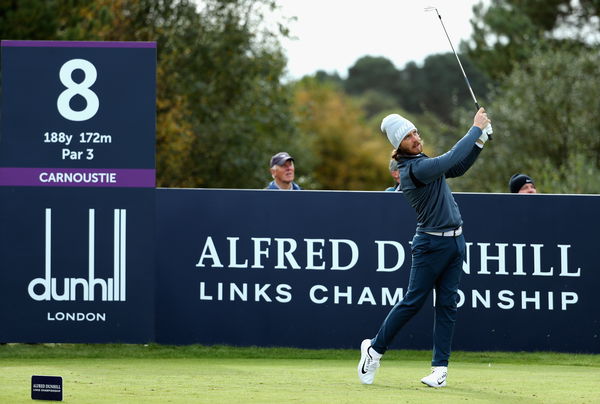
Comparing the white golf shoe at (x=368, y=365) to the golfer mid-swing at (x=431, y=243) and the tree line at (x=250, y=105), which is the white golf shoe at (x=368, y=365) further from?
the tree line at (x=250, y=105)

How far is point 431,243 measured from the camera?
23.6 feet

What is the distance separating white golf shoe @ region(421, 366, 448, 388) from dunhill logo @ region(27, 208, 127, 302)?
3.29m

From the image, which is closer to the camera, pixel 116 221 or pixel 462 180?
pixel 116 221

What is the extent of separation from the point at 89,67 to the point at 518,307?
4.14m

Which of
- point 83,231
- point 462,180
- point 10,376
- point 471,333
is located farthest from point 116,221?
point 462,180

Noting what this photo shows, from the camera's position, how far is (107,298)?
374 inches

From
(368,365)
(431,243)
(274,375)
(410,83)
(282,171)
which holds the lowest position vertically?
(274,375)

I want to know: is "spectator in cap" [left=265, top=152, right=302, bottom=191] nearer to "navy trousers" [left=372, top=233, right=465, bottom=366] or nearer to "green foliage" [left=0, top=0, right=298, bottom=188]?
"navy trousers" [left=372, top=233, right=465, bottom=366]

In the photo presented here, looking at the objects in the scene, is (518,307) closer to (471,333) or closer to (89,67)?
(471,333)

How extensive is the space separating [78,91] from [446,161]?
376 centimetres

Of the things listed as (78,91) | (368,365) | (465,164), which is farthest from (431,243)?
(78,91)

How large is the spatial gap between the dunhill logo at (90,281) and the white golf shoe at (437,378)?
10.8ft

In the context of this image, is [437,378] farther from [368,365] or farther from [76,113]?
[76,113]

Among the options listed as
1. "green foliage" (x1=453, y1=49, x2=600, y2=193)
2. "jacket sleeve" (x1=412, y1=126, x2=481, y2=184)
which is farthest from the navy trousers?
"green foliage" (x1=453, y1=49, x2=600, y2=193)
